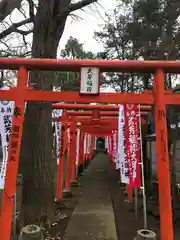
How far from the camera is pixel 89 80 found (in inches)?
179

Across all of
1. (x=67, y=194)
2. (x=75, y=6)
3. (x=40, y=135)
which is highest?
(x=75, y=6)

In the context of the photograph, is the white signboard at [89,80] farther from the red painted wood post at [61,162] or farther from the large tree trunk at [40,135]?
the red painted wood post at [61,162]

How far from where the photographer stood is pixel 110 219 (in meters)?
7.74

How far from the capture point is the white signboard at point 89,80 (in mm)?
4484

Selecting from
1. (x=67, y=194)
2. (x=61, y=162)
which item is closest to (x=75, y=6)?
(x=61, y=162)

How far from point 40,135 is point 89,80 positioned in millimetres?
2743

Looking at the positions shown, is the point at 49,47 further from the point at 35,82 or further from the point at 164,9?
the point at 164,9

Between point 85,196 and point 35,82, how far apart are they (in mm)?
5690

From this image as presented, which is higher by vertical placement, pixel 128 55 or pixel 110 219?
pixel 128 55

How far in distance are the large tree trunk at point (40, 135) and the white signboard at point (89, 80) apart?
96.4 inches

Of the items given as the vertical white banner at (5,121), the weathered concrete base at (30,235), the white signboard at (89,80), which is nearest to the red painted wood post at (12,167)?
the weathered concrete base at (30,235)

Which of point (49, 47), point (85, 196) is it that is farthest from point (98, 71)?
point (85, 196)

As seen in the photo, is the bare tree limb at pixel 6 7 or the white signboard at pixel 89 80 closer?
the white signboard at pixel 89 80

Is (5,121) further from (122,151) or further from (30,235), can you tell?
(122,151)
